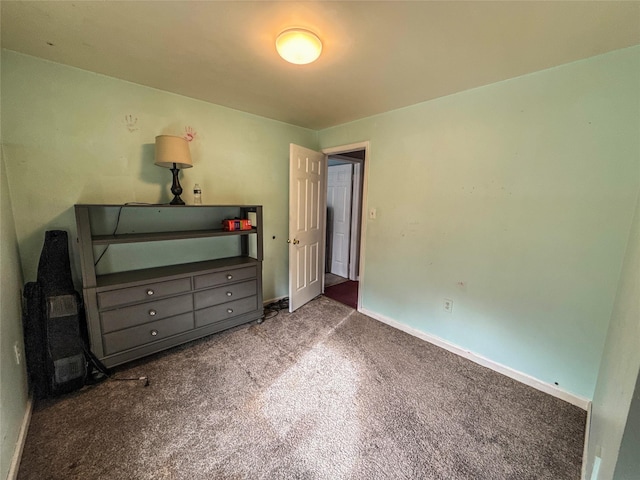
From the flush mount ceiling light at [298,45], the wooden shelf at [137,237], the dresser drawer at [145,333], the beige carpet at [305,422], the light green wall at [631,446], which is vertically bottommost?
the beige carpet at [305,422]

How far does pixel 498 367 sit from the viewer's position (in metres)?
1.97

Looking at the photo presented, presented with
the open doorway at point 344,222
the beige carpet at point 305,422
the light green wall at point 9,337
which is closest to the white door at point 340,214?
the open doorway at point 344,222

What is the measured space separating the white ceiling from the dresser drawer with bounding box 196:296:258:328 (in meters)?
1.93

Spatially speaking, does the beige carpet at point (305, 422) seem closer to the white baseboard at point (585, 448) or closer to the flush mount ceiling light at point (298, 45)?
the white baseboard at point (585, 448)

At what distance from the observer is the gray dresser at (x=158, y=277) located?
1.77m

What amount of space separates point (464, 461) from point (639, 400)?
1.00 meters

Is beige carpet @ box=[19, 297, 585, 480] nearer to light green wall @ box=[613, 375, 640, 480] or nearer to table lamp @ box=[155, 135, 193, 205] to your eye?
light green wall @ box=[613, 375, 640, 480]

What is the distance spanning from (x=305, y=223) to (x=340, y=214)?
1440mm

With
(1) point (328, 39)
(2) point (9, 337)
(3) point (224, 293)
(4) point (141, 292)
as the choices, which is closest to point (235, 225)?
(3) point (224, 293)

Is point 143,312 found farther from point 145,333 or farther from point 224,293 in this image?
point 224,293

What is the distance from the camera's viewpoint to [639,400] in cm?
62

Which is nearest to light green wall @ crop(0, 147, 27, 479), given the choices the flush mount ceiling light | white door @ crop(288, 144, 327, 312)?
the flush mount ceiling light

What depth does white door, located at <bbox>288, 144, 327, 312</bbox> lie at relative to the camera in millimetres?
2719

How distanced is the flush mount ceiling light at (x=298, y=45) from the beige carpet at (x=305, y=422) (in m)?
2.13
